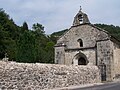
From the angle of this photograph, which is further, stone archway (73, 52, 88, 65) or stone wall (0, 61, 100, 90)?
stone archway (73, 52, 88, 65)

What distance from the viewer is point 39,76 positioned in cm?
1573

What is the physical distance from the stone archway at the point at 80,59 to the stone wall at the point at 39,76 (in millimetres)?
7690

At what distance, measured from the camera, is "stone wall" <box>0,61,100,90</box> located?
13492 mm

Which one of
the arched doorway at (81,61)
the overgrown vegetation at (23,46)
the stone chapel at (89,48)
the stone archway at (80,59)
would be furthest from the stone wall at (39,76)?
the overgrown vegetation at (23,46)

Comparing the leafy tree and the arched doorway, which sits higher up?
the leafy tree

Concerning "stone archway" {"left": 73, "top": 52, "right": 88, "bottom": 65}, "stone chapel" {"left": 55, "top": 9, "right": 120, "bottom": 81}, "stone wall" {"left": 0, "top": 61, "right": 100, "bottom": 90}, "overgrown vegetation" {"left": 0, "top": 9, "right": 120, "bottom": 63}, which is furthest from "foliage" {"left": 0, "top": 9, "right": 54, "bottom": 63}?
"stone wall" {"left": 0, "top": 61, "right": 100, "bottom": 90}

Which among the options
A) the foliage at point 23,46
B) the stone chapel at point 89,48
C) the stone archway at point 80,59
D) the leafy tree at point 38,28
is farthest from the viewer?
the leafy tree at point 38,28

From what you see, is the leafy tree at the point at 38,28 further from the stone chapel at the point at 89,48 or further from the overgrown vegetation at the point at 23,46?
the stone chapel at the point at 89,48

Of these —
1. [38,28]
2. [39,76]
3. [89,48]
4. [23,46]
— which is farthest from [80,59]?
[38,28]

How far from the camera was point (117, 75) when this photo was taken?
28.1 metres

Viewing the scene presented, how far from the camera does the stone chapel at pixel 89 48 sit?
87.6 feet

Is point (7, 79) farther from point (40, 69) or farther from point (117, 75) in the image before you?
point (117, 75)

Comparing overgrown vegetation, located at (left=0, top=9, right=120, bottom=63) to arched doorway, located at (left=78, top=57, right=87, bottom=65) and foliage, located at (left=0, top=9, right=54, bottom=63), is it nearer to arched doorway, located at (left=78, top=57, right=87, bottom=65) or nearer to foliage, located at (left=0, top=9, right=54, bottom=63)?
foliage, located at (left=0, top=9, right=54, bottom=63)

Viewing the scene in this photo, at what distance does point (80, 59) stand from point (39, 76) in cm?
1558
